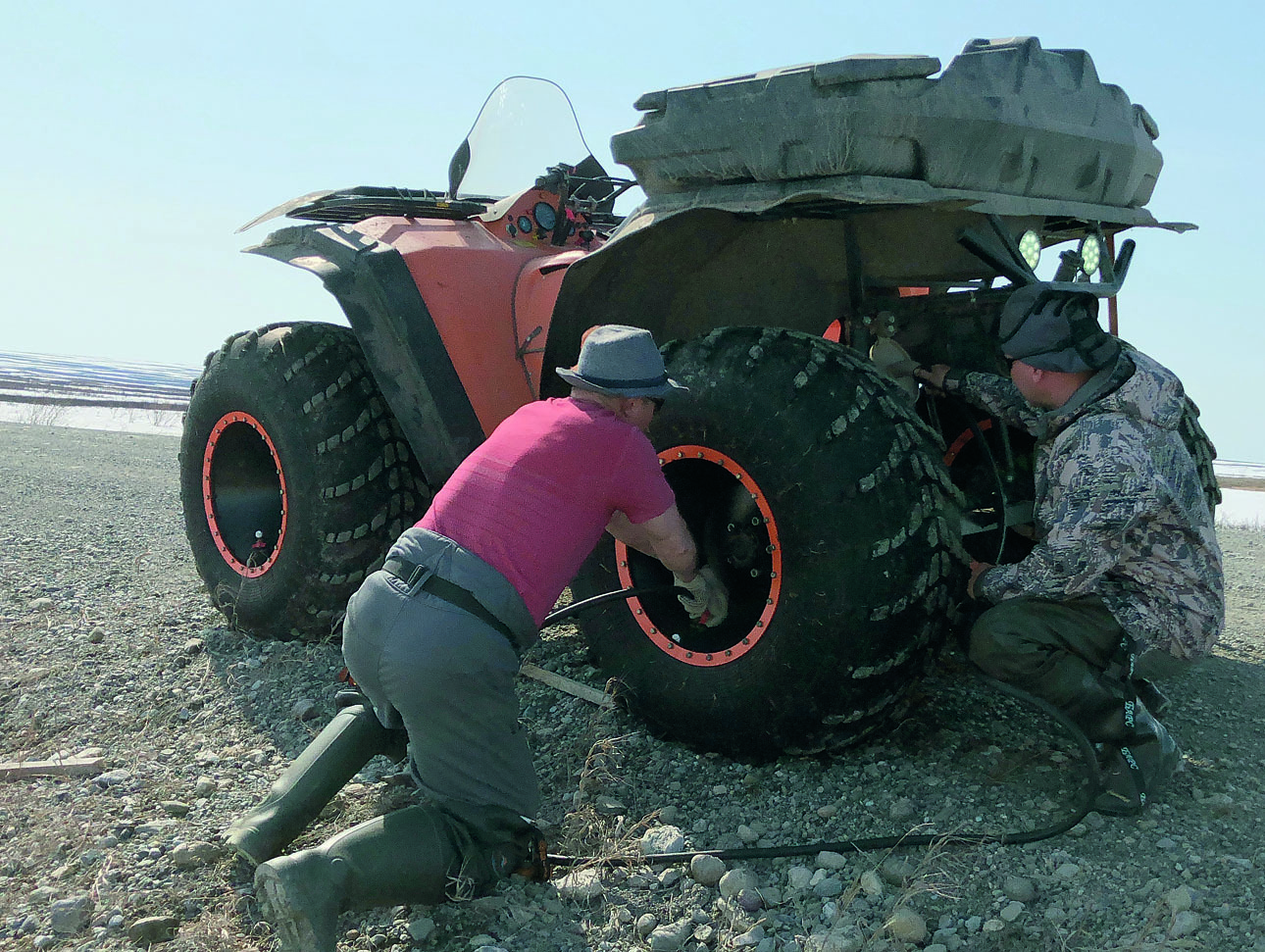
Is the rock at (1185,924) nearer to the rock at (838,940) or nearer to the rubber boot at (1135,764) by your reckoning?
the rubber boot at (1135,764)

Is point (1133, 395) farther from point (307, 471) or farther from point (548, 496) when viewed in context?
point (307, 471)

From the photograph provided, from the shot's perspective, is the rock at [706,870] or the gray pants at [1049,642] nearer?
the rock at [706,870]

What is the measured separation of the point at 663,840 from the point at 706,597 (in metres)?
0.70

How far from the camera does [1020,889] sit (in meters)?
2.60

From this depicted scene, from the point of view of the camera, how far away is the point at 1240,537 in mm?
9117

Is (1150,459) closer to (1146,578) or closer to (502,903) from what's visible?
(1146,578)

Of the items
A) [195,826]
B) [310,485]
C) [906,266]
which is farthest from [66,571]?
[906,266]

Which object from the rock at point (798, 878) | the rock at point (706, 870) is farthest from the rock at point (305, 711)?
the rock at point (798, 878)

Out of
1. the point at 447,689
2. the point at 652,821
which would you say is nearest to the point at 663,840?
the point at 652,821

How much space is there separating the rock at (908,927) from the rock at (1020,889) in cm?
26

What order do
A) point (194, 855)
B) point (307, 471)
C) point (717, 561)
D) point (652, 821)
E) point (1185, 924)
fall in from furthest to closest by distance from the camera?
1. point (307, 471)
2. point (717, 561)
3. point (652, 821)
4. point (194, 855)
5. point (1185, 924)

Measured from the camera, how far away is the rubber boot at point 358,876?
7.80ft

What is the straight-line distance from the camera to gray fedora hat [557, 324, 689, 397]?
291 cm

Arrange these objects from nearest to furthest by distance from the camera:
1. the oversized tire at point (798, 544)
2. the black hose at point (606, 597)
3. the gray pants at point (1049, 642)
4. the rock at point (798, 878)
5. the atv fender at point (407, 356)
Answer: the rock at point (798, 878) < the oversized tire at point (798, 544) < the gray pants at point (1049, 642) < the black hose at point (606, 597) < the atv fender at point (407, 356)
